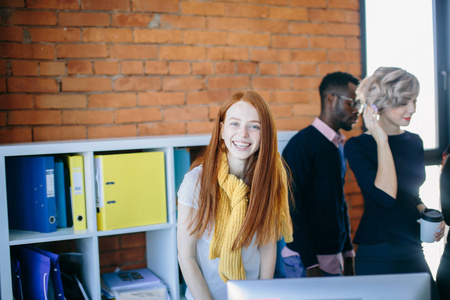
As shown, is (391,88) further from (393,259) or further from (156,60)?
(156,60)

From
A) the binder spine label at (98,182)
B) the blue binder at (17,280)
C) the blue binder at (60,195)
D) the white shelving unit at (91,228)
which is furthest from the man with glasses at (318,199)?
the blue binder at (17,280)

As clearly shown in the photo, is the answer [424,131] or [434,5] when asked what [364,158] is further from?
[434,5]

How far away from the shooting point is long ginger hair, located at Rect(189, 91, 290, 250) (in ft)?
5.34

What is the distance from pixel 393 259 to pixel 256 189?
2.30ft

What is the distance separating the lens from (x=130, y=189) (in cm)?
201

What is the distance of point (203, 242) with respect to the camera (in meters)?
1.71

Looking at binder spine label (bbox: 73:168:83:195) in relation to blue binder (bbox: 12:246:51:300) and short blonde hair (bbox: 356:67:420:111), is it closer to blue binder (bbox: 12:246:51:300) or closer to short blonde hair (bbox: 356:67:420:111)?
blue binder (bbox: 12:246:51:300)

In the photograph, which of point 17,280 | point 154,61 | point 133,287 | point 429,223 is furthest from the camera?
point 154,61

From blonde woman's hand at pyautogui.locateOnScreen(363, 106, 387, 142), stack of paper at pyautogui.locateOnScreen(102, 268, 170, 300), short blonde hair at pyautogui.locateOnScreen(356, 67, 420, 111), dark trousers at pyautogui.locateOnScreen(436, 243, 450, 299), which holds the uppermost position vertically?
short blonde hair at pyautogui.locateOnScreen(356, 67, 420, 111)

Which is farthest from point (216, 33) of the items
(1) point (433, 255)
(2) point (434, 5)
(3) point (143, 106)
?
(1) point (433, 255)

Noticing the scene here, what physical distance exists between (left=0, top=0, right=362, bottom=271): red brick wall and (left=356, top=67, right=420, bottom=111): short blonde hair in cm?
92

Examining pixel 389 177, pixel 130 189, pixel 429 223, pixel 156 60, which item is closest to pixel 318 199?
pixel 389 177

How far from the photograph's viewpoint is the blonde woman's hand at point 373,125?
1916 mm

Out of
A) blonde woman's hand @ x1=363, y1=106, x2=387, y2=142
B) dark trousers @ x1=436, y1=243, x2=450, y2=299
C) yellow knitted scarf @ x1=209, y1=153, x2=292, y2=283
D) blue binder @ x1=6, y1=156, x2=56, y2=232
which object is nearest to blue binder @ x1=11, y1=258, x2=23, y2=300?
blue binder @ x1=6, y1=156, x2=56, y2=232
